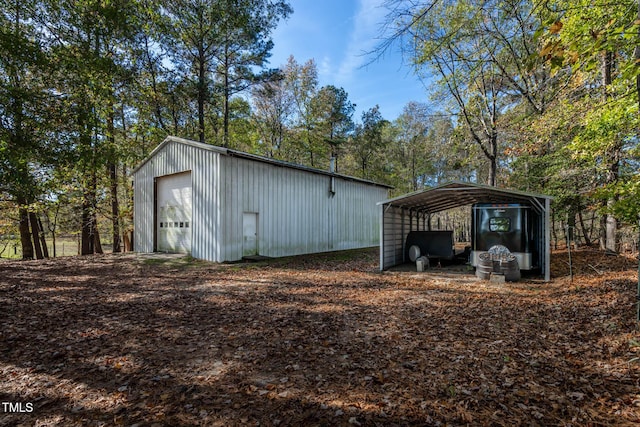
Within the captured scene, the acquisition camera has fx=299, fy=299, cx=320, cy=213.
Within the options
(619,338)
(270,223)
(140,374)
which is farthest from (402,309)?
(270,223)

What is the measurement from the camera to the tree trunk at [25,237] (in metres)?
13.9

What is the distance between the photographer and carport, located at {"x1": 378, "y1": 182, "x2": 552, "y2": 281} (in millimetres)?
8078

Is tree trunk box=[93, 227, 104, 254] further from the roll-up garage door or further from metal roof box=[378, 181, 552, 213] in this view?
metal roof box=[378, 181, 552, 213]

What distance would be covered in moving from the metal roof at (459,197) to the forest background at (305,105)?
1.44 meters

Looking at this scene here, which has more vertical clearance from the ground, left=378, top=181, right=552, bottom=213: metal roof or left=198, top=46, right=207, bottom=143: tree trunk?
left=198, top=46, right=207, bottom=143: tree trunk

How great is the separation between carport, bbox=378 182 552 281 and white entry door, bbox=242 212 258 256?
4.96 m

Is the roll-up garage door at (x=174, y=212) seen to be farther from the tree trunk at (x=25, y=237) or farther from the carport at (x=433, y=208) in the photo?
A: the carport at (x=433, y=208)

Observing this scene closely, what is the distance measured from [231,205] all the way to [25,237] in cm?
1146

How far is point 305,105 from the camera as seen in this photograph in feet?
83.8

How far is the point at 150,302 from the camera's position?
19.1 ft

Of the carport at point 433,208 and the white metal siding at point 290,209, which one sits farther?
the white metal siding at point 290,209

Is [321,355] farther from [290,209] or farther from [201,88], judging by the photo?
[201,88]

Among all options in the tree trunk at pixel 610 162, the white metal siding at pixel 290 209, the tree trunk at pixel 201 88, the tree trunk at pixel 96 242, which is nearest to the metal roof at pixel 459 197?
the tree trunk at pixel 610 162

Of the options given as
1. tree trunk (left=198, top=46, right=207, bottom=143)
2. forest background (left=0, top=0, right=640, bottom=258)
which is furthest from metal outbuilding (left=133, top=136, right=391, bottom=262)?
tree trunk (left=198, top=46, right=207, bottom=143)
